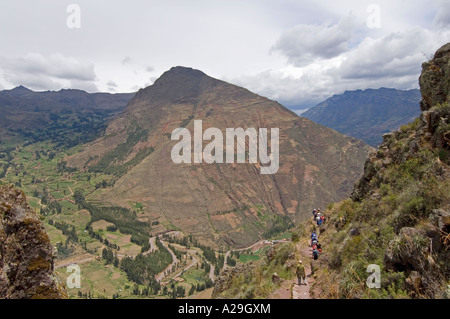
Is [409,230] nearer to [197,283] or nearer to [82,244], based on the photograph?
[197,283]

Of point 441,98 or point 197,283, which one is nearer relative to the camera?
point 441,98

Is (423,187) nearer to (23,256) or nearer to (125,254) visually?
(23,256)

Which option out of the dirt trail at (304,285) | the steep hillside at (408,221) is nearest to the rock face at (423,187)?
the steep hillside at (408,221)

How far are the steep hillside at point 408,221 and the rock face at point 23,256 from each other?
11.7m

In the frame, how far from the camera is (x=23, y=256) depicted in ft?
35.4

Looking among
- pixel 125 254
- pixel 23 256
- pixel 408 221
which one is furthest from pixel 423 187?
pixel 125 254

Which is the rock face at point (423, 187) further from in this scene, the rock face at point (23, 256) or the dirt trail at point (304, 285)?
the rock face at point (23, 256)

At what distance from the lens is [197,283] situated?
410ft

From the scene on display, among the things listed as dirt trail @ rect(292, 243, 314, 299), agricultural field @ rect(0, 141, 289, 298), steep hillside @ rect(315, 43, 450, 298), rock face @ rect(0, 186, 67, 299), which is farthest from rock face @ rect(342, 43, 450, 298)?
agricultural field @ rect(0, 141, 289, 298)

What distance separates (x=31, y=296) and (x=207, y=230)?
169 meters

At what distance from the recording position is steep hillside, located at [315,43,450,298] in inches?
314

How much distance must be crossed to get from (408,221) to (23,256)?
51.7 ft

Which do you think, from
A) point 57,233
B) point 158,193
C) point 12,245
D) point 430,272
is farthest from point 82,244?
point 430,272

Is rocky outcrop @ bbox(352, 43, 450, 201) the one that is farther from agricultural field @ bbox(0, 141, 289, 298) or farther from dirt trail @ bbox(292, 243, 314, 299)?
agricultural field @ bbox(0, 141, 289, 298)
